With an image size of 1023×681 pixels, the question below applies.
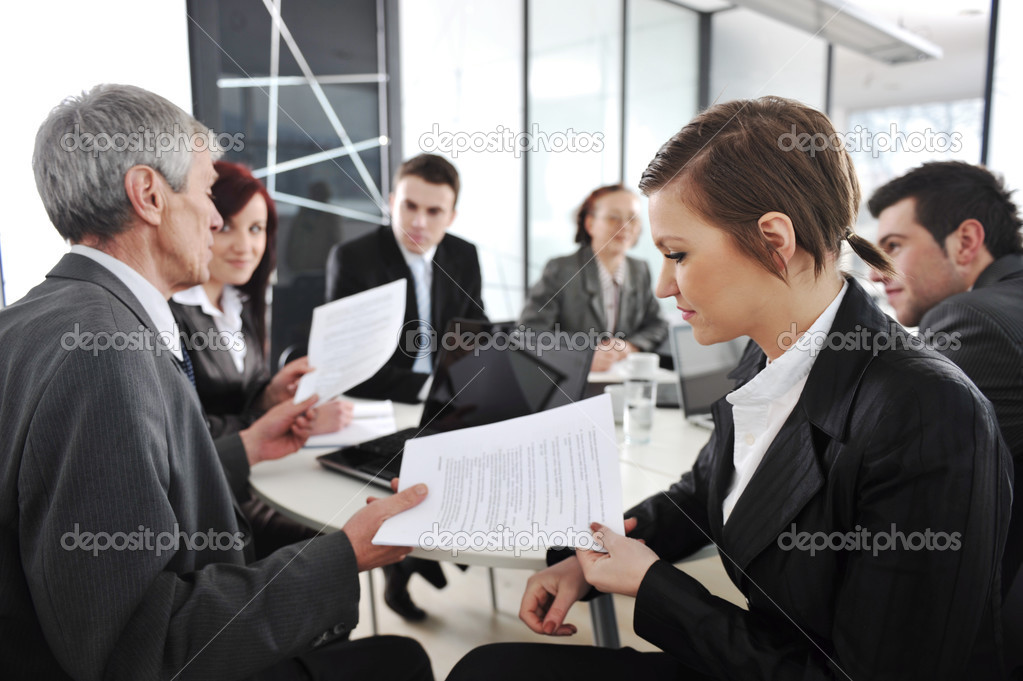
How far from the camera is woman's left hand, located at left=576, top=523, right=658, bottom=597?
34.9 inches

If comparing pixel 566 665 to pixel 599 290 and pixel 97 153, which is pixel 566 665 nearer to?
pixel 97 153

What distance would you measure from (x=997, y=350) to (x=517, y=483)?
0.95m

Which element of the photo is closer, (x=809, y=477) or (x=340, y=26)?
(x=809, y=477)

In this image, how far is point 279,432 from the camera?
148 cm

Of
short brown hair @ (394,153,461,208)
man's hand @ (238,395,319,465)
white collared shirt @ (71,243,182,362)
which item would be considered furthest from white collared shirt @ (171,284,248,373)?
short brown hair @ (394,153,461,208)

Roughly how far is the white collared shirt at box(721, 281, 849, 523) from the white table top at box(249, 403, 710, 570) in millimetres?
288

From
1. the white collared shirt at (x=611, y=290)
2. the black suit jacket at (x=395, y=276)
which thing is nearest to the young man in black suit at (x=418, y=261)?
the black suit jacket at (x=395, y=276)

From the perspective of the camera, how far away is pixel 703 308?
0.94 meters

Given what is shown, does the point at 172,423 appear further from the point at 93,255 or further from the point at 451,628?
the point at 451,628

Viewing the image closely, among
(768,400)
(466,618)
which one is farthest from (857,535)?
(466,618)

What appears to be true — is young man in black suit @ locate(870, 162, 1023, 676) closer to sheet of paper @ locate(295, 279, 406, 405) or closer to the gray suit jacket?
sheet of paper @ locate(295, 279, 406, 405)

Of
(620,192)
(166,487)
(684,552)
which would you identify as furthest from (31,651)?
(620,192)

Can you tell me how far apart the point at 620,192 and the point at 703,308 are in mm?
2432

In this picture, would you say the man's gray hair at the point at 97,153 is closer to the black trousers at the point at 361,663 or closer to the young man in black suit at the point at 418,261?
the black trousers at the point at 361,663
